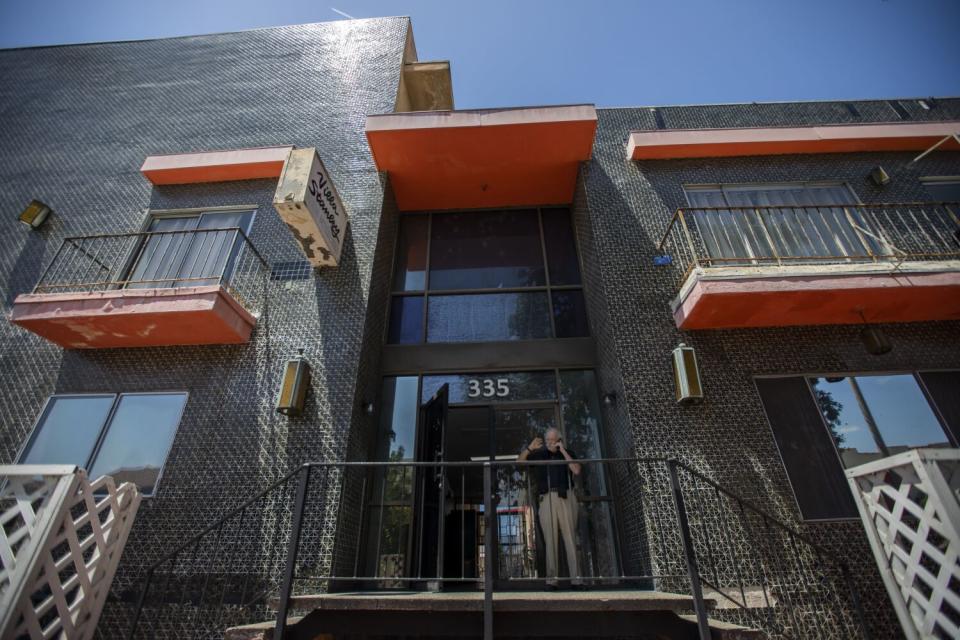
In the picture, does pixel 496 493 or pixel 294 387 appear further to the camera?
pixel 294 387

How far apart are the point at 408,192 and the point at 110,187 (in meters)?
5.13

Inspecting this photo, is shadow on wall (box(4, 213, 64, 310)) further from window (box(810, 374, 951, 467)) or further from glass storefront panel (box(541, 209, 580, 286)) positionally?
window (box(810, 374, 951, 467))

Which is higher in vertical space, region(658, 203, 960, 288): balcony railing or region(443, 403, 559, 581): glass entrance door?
region(658, 203, 960, 288): balcony railing

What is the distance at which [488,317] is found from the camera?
6691 mm

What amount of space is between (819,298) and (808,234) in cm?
174

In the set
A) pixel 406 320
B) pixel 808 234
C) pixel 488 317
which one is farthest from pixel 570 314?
pixel 808 234

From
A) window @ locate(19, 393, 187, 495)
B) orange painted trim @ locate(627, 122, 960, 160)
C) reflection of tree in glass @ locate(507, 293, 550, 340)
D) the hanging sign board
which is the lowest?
window @ locate(19, 393, 187, 495)

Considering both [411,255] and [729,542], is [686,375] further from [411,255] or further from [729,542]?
[411,255]

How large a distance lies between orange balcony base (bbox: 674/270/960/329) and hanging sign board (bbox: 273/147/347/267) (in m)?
4.79

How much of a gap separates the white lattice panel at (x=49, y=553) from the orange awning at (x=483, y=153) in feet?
18.1

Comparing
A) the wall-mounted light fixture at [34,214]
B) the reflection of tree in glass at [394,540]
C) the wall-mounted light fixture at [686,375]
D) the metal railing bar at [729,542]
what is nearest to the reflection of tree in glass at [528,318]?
the wall-mounted light fixture at [686,375]

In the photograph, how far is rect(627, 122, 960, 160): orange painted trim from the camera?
706 cm

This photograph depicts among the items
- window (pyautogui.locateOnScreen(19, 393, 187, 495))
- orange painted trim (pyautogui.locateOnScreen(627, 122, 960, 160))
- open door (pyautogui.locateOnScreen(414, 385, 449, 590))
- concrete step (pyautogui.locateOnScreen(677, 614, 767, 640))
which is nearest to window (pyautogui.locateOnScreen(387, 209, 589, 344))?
open door (pyautogui.locateOnScreen(414, 385, 449, 590))

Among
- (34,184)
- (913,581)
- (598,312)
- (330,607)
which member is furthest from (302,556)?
(34,184)
